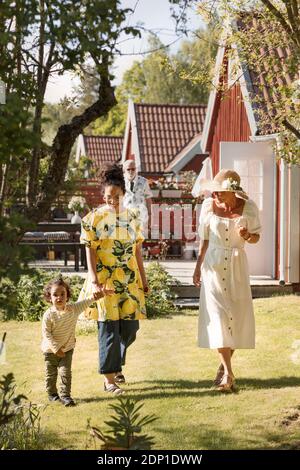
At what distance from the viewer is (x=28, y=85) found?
470cm

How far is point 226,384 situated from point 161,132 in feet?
86.0

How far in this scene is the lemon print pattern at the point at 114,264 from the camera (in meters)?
7.78

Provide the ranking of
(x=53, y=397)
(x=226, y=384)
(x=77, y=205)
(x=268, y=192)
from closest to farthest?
1. (x=53, y=397)
2. (x=226, y=384)
3. (x=77, y=205)
4. (x=268, y=192)

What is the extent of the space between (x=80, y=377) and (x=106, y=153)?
1555 inches

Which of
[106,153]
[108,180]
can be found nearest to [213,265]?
[108,180]

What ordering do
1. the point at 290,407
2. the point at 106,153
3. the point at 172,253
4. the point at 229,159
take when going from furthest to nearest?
the point at 106,153 < the point at 172,253 < the point at 229,159 < the point at 290,407

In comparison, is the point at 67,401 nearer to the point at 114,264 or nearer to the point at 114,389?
the point at 114,389

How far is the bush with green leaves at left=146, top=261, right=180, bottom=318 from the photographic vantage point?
12867 millimetres

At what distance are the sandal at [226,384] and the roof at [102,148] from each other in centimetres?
3943

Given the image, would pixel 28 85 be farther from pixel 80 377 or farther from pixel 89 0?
pixel 80 377

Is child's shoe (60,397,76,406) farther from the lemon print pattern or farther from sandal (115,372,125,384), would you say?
sandal (115,372,125,384)

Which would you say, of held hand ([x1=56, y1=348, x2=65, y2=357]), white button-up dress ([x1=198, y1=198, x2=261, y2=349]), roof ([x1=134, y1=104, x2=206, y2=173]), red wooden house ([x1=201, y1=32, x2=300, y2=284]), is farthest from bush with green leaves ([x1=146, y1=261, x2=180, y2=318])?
roof ([x1=134, y1=104, x2=206, y2=173])

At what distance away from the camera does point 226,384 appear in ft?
25.5

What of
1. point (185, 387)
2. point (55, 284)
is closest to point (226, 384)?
point (185, 387)
